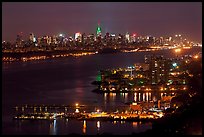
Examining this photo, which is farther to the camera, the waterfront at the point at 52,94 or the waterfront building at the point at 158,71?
the waterfront building at the point at 158,71

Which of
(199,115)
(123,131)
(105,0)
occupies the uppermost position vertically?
(105,0)

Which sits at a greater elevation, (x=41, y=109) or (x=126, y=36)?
(x=126, y=36)

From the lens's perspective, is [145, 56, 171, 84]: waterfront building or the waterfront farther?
[145, 56, 171, 84]: waterfront building

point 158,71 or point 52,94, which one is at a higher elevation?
point 158,71

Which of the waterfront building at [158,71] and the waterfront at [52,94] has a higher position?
the waterfront building at [158,71]

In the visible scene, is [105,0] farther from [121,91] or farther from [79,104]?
[121,91]

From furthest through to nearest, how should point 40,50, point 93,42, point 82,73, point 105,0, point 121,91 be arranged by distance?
1. point 93,42
2. point 40,50
3. point 82,73
4. point 121,91
5. point 105,0

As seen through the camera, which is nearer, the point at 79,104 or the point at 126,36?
the point at 79,104

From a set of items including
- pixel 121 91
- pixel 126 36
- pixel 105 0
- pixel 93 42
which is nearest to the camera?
pixel 105 0

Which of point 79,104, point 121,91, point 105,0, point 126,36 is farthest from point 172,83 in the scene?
point 126,36

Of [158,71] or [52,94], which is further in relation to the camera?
[158,71]

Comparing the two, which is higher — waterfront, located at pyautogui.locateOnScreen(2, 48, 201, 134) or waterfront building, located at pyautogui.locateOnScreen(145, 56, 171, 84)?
waterfront building, located at pyautogui.locateOnScreen(145, 56, 171, 84)
